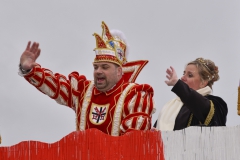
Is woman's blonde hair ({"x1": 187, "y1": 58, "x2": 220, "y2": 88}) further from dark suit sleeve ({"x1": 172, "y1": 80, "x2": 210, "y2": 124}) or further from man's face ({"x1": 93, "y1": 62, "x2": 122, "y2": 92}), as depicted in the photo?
man's face ({"x1": 93, "y1": 62, "x2": 122, "y2": 92})

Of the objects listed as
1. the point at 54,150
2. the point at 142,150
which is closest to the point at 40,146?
the point at 54,150

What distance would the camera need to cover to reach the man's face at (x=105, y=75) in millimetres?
8859

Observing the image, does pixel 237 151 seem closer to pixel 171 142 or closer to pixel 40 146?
pixel 171 142

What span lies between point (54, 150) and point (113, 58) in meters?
1.62

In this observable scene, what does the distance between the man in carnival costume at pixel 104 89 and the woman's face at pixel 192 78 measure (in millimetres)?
483

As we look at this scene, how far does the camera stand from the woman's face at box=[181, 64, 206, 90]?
29.4ft

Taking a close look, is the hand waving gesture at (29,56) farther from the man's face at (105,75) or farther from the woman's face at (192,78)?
the woman's face at (192,78)

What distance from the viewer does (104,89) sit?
8.90 metres

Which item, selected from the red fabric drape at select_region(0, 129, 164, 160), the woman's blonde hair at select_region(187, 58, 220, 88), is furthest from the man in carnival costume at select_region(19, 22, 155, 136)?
the red fabric drape at select_region(0, 129, 164, 160)

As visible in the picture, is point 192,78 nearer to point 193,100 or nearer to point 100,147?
point 193,100

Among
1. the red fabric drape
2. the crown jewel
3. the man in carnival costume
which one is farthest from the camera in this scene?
the crown jewel

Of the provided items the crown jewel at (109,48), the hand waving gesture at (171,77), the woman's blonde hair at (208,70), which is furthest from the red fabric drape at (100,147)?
the woman's blonde hair at (208,70)

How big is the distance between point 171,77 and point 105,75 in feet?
3.31

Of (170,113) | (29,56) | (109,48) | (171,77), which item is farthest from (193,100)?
(29,56)
